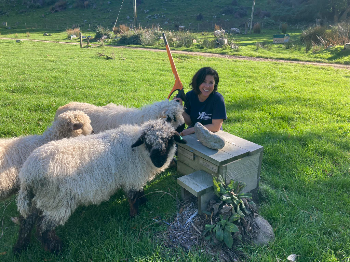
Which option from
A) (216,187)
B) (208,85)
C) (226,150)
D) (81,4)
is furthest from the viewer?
(81,4)

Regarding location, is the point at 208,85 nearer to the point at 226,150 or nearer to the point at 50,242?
the point at 226,150

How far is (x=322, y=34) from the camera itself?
2067cm

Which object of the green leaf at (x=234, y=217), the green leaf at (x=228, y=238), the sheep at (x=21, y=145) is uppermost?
the sheep at (x=21, y=145)

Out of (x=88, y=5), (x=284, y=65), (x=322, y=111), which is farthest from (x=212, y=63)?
(x=88, y=5)

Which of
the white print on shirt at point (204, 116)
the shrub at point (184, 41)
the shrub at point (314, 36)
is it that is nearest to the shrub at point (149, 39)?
the shrub at point (184, 41)

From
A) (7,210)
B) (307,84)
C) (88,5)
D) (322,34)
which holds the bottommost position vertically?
(7,210)

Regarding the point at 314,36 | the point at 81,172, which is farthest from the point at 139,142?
the point at 314,36

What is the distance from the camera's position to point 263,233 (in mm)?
3410

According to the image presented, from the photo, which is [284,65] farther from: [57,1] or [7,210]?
[57,1]

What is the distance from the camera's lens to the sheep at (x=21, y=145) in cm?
360

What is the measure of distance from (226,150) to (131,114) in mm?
2238

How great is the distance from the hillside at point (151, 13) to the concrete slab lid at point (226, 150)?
107ft

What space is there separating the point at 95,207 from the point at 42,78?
8197 mm

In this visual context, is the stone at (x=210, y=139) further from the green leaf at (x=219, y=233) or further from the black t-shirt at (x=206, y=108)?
the green leaf at (x=219, y=233)
